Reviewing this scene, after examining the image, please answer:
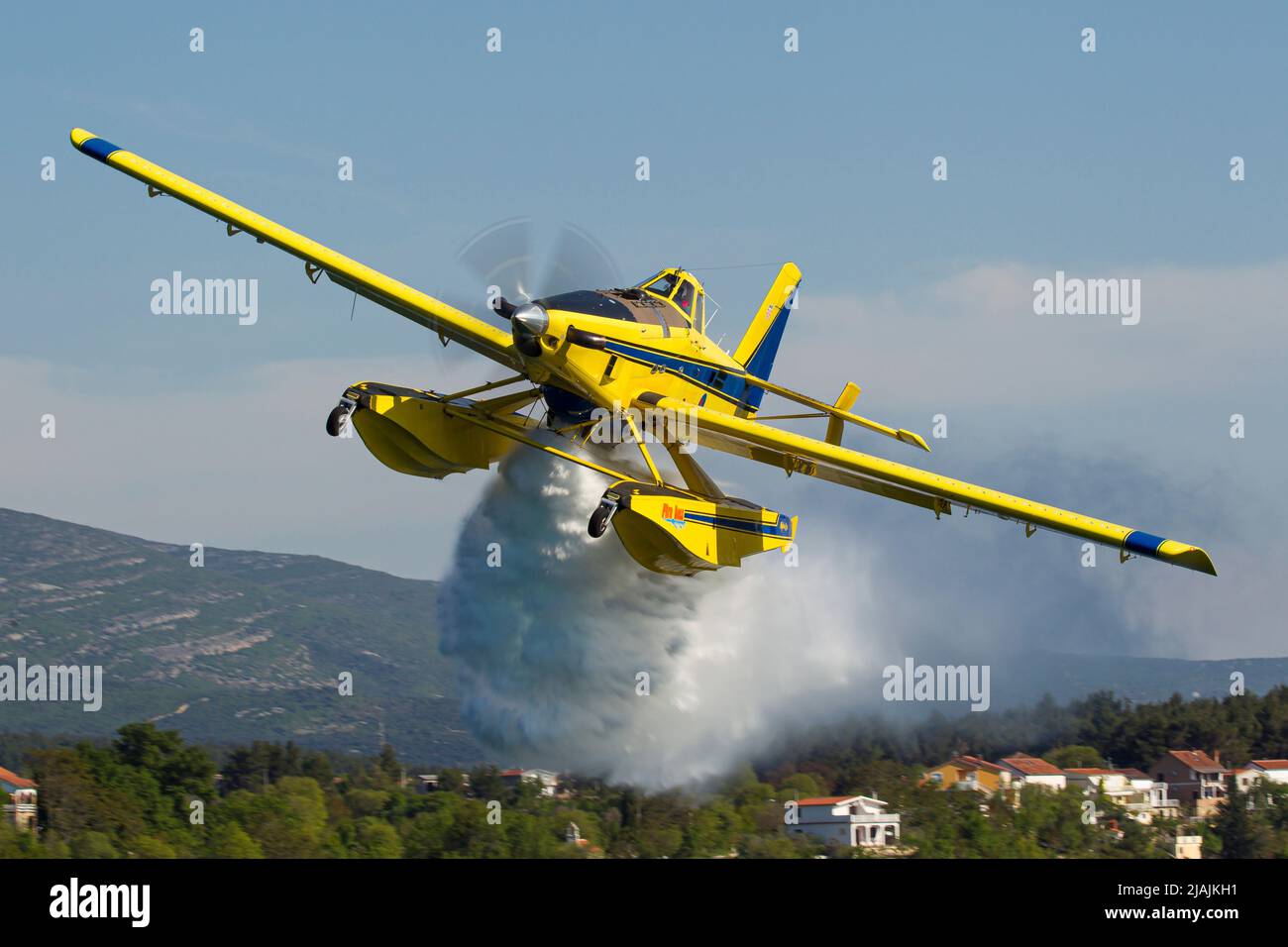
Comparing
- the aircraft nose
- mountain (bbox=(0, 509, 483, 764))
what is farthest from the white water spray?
mountain (bbox=(0, 509, 483, 764))

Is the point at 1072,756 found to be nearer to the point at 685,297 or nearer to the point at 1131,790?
the point at 1131,790

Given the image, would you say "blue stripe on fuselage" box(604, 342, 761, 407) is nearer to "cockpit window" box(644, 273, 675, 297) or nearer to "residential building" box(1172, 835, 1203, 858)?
"cockpit window" box(644, 273, 675, 297)

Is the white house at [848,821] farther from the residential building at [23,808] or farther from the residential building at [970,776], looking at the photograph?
the residential building at [23,808]

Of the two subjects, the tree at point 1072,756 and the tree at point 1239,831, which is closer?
the tree at point 1072,756

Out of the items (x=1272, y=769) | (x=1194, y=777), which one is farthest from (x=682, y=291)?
(x=1272, y=769)

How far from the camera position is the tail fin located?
3262cm

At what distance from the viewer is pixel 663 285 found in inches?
1109

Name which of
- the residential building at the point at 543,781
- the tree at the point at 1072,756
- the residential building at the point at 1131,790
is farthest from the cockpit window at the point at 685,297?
the residential building at the point at 1131,790

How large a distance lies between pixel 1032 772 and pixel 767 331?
19.6 m

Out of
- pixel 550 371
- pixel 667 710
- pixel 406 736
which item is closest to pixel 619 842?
pixel 667 710

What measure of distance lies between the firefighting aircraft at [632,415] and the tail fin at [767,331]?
1655 millimetres

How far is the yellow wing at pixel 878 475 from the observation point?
81.4 ft

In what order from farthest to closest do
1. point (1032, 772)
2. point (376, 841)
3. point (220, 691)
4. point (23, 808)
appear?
point (220, 691)
point (1032, 772)
point (376, 841)
point (23, 808)

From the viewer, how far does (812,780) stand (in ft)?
145
